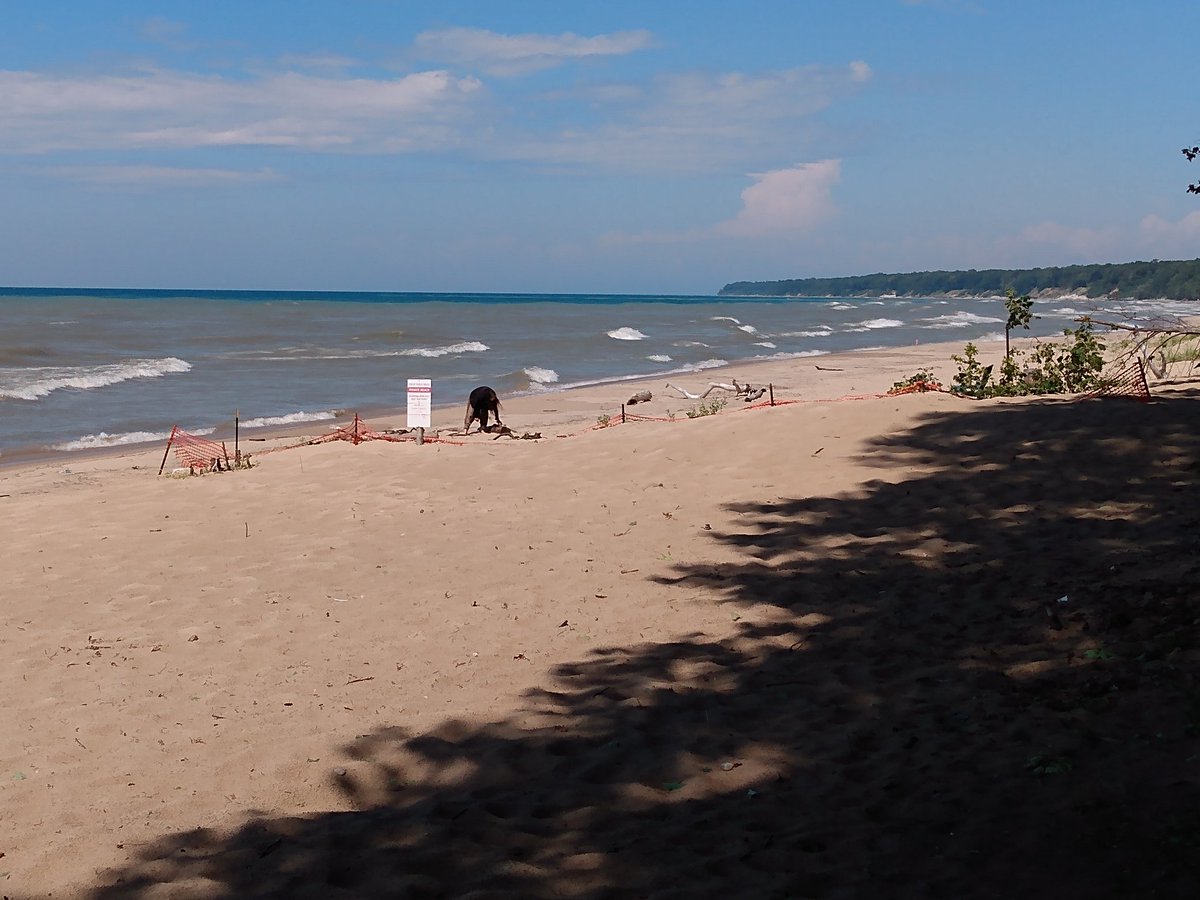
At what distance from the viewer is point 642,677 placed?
568 cm

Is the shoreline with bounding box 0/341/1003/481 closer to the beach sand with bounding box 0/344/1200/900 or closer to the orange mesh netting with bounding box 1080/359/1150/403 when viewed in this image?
the beach sand with bounding box 0/344/1200/900

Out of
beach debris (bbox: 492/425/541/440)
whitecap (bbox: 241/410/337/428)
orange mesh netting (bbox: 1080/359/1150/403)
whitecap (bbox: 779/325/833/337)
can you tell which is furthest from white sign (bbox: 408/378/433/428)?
whitecap (bbox: 779/325/833/337)

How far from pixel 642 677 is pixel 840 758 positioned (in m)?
1.36

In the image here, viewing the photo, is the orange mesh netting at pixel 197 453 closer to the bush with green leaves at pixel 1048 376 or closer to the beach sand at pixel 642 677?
the beach sand at pixel 642 677

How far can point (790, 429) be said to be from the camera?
1146cm

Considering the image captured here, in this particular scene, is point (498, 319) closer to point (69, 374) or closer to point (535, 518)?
point (69, 374)

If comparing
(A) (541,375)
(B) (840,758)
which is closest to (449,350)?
(A) (541,375)

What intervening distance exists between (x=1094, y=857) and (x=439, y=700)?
121 inches

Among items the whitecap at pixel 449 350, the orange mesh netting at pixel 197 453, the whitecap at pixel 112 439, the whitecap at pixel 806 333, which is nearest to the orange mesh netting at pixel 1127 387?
the orange mesh netting at pixel 197 453

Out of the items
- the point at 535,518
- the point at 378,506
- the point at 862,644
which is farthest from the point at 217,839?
the point at 378,506

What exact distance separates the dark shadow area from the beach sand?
0.02 metres

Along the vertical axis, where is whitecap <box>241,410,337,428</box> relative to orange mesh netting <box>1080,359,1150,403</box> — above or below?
below

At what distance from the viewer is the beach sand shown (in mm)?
3814

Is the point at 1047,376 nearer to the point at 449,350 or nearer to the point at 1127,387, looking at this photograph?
the point at 1127,387
